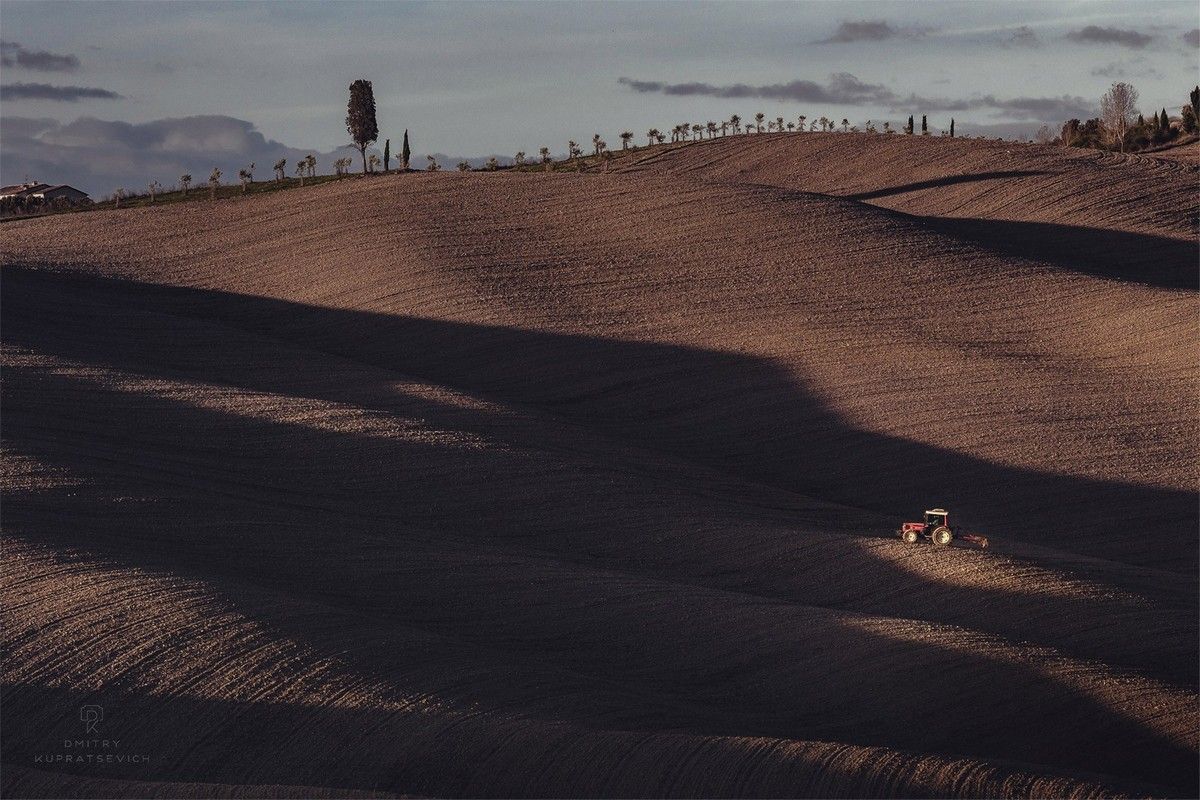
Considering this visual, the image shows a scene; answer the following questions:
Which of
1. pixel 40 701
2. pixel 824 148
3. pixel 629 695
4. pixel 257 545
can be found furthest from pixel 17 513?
pixel 824 148

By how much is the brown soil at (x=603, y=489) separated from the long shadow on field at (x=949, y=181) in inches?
54.2

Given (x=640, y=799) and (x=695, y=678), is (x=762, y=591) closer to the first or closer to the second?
(x=695, y=678)

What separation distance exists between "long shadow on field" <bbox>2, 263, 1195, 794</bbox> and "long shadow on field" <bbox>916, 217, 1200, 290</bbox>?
13.4 meters

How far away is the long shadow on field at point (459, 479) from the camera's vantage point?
14797mm

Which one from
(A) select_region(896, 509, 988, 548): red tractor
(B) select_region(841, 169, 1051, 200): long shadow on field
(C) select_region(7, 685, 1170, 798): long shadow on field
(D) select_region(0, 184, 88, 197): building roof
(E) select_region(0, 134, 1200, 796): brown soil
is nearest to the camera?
(C) select_region(7, 685, 1170, 798): long shadow on field

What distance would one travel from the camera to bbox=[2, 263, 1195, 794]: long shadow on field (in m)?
14.8

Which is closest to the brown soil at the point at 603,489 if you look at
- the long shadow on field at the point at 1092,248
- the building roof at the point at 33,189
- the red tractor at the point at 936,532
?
the long shadow on field at the point at 1092,248

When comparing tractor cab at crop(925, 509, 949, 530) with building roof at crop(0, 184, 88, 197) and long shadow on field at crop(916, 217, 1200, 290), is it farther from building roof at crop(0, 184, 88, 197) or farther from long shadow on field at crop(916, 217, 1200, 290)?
building roof at crop(0, 184, 88, 197)

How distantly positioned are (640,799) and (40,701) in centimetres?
572

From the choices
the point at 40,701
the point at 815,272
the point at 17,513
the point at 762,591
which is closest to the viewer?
the point at 40,701

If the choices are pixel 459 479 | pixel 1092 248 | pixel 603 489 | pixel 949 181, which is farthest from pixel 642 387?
pixel 949 181

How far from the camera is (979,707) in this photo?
1480 cm

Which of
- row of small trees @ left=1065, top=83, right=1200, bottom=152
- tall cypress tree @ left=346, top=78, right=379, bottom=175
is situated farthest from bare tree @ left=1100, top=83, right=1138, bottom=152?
tall cypress tree @ left=346, top=78, right=379, bottom=175

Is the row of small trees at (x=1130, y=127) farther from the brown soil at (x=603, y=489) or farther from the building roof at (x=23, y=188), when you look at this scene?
the building roof at (x=23, y=188)
